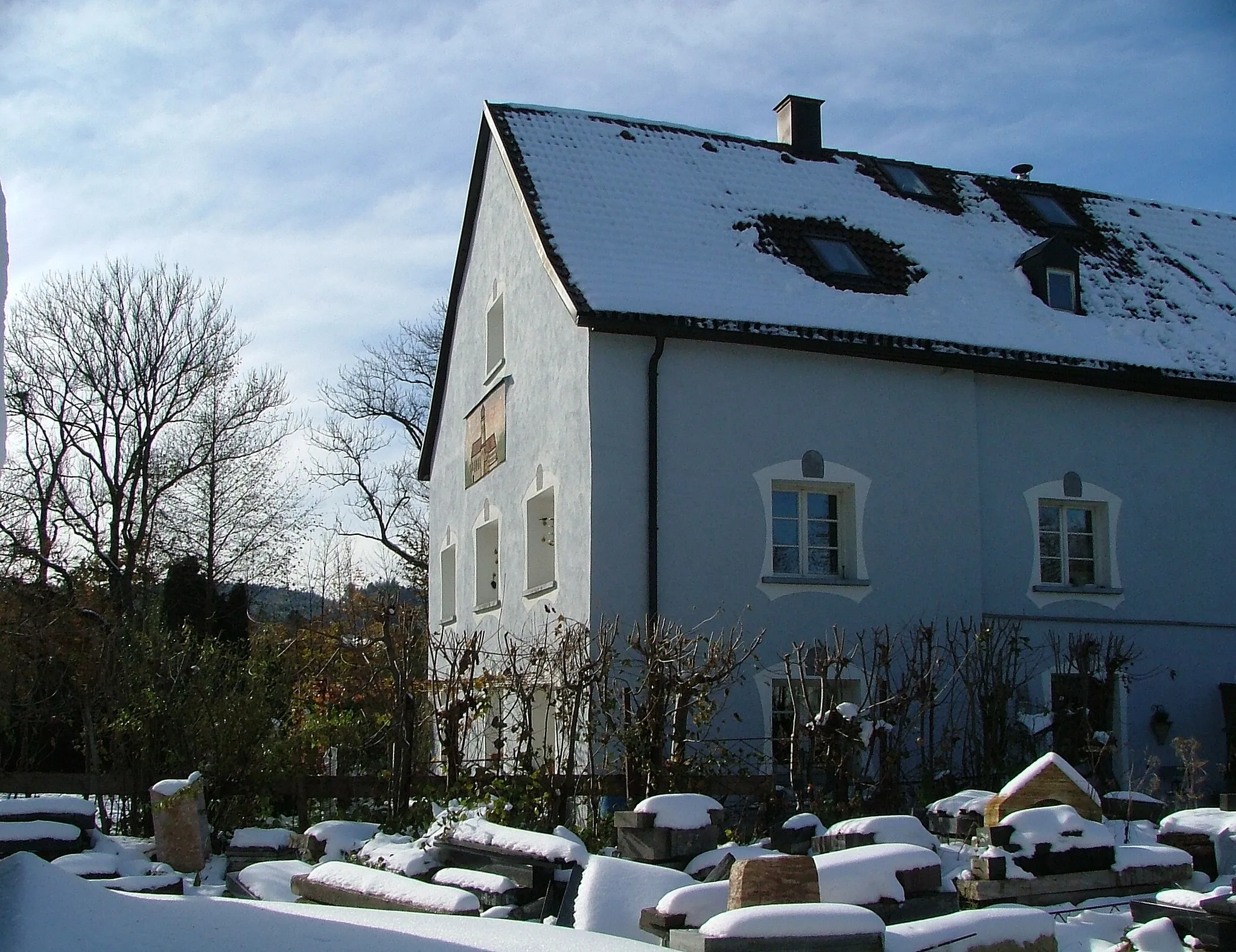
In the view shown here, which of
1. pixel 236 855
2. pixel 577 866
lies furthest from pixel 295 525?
pixel 577 866

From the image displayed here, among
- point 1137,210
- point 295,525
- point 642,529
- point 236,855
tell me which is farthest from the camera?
point 295,525

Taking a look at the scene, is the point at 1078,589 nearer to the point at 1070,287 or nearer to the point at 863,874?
the point at 1070,287

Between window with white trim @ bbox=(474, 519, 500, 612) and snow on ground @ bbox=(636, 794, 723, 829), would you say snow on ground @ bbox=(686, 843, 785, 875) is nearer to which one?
snow on ground @ bbox=(636, 794, 723, 829)

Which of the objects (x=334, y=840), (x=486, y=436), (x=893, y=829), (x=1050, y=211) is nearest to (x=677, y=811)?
(x=893, y=829)

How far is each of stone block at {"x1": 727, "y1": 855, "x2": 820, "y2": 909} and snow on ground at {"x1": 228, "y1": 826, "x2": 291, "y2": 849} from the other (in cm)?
527

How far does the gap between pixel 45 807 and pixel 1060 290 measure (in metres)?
13.5

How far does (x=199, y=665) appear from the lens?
12312mm

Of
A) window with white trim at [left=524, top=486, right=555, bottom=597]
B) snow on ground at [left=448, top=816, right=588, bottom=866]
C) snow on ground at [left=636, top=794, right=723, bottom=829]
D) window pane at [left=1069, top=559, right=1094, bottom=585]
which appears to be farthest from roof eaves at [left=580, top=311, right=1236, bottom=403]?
snow on ground at [left=448, top=816, right=588, bottom=866]

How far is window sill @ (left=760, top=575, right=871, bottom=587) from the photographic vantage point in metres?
14.0

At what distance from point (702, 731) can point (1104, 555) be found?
6027mm

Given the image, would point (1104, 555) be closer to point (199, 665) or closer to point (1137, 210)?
point (1137, 210)

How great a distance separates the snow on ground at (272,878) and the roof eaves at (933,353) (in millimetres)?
6476

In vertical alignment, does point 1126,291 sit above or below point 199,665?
above

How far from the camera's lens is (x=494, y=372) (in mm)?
17453
